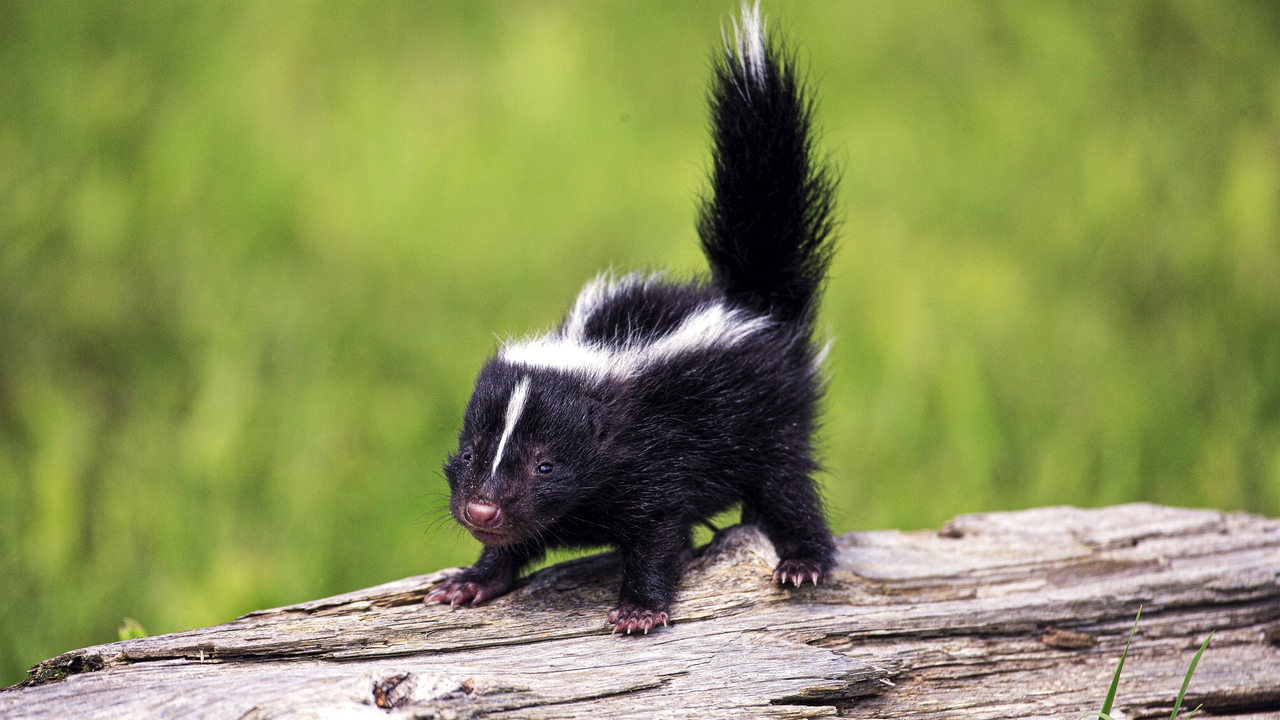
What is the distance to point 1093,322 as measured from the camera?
8.43 meters

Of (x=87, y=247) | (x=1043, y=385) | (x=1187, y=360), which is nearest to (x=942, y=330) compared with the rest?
(x=1043, y=385)

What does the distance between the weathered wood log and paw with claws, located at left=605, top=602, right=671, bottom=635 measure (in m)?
0.05

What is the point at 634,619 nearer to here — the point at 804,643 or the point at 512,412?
the point at 804,643

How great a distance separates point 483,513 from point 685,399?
108 cm

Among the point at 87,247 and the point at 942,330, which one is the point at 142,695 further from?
the point at 942,330

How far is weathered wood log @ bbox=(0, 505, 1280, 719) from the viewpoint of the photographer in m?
3.80

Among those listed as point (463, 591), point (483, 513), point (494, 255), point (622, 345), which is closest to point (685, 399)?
point (622, 345)

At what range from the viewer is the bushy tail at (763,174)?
540 centimetres

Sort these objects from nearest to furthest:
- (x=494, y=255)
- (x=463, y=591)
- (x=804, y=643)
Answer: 1. (x=804, y=643)
2. (x=463, y=591)
3. (x=494, y=255)

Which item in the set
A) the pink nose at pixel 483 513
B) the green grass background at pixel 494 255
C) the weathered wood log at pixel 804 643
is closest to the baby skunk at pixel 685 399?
the pink nose at pixel 483 513

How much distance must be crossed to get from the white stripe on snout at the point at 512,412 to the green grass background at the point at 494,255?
82.8 inches

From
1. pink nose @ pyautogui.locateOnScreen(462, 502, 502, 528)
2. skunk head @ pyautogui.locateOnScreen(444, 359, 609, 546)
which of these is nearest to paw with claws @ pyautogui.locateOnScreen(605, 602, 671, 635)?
skunk head @ pyautogui.locateOnScreen(444, 359, 609, 546)

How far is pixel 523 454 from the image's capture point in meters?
4.33

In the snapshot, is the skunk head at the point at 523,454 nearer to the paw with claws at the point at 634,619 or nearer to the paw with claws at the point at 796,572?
the paw with claws at the point at 634,619
